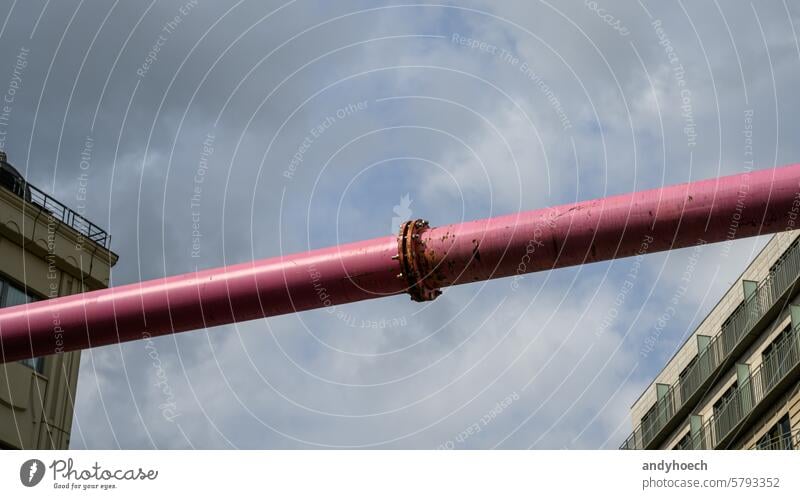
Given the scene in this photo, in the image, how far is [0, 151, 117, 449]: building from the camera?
25.9 metres

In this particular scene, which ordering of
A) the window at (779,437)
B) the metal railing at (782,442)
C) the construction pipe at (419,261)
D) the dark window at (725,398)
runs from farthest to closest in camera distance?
the dark window at (725,398) → the window at (779,437) → the metal railing at (782,442) → the construction pipe at (419,261)

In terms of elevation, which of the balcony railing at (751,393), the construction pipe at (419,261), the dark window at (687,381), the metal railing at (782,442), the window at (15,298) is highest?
the dark window at (687,381)

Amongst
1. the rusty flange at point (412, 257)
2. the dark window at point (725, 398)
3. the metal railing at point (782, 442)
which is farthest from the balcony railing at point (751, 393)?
the rusty flange at point (412, 257)

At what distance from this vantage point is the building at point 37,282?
85.0 ft

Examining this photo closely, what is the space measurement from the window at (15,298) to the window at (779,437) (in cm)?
2552

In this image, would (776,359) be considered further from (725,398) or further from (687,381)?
(687,381)

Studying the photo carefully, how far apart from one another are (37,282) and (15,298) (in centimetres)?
80

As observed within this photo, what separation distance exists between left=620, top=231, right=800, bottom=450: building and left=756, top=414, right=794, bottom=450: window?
3cm

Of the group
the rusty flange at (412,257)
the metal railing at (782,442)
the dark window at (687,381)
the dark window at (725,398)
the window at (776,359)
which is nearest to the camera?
the rusty flange at (412,257)

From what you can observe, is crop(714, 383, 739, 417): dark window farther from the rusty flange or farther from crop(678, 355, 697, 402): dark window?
the rusty flange

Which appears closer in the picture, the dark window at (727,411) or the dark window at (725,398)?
the dark window at (727,411)

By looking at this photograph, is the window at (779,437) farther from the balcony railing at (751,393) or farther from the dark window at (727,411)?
the dark window at (727,411)

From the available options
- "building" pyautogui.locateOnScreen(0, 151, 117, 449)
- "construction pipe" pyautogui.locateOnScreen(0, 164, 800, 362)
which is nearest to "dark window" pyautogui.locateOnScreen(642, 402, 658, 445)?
"building" pyautogui.locateOnScreen(0, 151, 117, 449)
